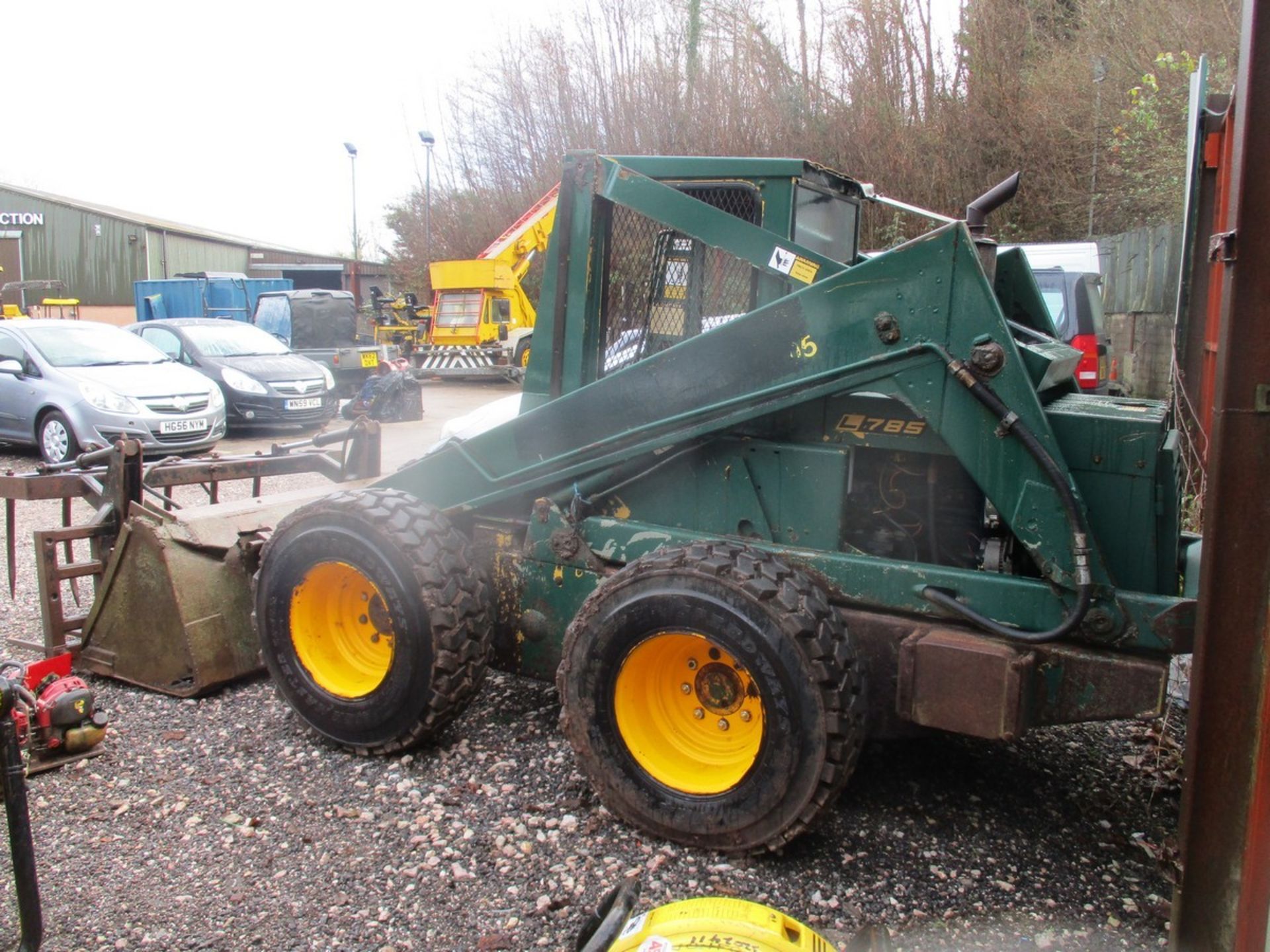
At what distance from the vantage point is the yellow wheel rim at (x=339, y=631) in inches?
154

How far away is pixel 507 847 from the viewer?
3.22 m

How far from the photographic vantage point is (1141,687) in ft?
9.36

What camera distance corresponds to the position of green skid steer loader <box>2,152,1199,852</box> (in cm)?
294

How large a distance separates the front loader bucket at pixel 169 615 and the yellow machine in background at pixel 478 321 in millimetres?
15310

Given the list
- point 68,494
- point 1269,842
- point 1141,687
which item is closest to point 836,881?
point 1141,687

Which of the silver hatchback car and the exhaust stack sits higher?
the exhaust stack

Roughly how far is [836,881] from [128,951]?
6.49 feet

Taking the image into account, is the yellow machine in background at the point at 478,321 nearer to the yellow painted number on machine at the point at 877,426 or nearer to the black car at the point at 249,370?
the black car at the point at 249,370

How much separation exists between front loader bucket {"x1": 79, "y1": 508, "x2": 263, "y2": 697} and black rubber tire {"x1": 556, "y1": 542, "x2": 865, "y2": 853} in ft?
6.03

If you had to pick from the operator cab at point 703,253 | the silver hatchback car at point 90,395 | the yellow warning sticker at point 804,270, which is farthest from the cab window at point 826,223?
the silver hatchback car at point 90,395

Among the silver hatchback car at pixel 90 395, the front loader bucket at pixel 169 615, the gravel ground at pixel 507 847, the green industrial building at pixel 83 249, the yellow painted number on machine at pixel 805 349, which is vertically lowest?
the gravel ground at pixel 507 847

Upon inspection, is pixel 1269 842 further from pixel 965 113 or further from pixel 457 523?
pixel 965 113

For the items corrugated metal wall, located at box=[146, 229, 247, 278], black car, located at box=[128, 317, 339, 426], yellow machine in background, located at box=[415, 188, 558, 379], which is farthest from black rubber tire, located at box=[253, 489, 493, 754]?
corrugated metal wall, located at box=[146, 229, 247, 278]

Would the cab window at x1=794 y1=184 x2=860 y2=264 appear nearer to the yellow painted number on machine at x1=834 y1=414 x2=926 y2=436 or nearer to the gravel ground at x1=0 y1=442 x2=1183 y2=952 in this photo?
the yellow painted number on machine at x1=834 y1=414 x2=926 y2=436
